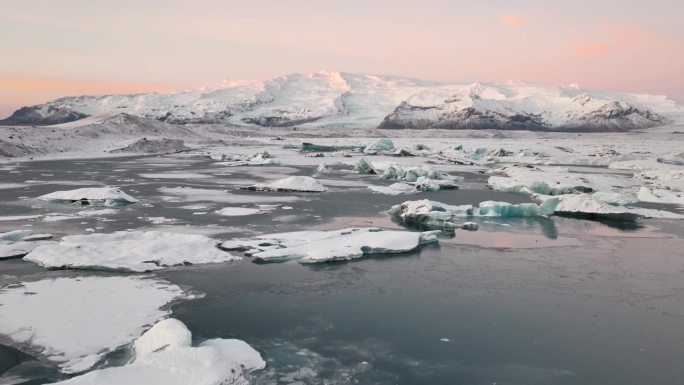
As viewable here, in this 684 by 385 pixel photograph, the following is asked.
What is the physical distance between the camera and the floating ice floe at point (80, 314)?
527 centimetres

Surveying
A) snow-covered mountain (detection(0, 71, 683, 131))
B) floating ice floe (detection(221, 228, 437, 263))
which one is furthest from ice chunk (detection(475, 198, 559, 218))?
snow-covered mountain (detection(0, 71, 683, 131))

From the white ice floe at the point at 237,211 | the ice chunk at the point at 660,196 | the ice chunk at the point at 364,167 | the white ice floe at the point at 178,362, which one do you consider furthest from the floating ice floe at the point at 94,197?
the ice chunk at the point at 660,196

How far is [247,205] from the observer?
13.9 metres

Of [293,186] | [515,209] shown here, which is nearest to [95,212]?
[293,186]

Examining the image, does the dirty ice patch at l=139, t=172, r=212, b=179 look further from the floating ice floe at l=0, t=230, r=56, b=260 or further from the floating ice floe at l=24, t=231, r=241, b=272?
the floating ice floe at l=24, t=231, r=241, b=272

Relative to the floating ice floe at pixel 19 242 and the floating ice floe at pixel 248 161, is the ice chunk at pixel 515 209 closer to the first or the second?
the floating ice floe at pixel 19 242

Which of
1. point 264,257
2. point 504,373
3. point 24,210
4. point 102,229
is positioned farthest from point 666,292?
point 24,210

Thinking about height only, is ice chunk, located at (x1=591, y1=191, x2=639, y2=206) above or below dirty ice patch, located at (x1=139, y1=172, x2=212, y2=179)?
above

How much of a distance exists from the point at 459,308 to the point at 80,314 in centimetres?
412

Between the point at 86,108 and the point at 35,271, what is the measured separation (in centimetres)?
14293

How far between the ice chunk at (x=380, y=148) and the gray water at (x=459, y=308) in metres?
26.2

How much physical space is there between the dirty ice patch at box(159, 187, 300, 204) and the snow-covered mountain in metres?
85.5

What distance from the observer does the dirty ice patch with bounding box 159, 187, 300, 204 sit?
14781mm

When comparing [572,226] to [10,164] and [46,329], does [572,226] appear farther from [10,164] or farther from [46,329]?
[10,164]
